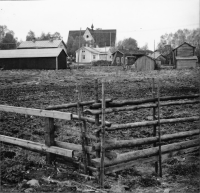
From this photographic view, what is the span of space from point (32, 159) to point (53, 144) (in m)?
0.59

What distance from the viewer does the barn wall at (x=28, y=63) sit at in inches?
1625

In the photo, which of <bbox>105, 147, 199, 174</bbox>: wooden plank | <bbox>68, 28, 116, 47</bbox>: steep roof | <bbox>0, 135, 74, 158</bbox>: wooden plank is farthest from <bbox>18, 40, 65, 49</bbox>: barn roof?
<bbox>105, 147, 199, 174</bbox>: wooden plank

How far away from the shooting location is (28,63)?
41938mm

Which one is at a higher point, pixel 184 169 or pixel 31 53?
pixel 31 53

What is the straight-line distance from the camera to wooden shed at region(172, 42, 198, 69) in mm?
48031

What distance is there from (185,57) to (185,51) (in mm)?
1338

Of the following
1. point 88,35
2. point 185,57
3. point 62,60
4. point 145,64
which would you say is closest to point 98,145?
point 145,64

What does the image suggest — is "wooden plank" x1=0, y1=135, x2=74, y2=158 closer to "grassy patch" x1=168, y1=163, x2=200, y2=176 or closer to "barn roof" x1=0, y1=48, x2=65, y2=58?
"grassy patch" x1=168, y1=163, x2=200, y2=176

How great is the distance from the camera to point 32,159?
5.88 meters

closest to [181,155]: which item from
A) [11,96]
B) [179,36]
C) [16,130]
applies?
[16,130]

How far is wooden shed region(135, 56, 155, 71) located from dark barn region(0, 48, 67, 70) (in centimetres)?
1118

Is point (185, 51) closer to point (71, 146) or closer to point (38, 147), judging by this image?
point (71, 146)

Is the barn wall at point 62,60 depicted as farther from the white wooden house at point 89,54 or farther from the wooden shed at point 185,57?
the white wooden house at point 89,54

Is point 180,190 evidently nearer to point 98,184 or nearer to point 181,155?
point 98,184
